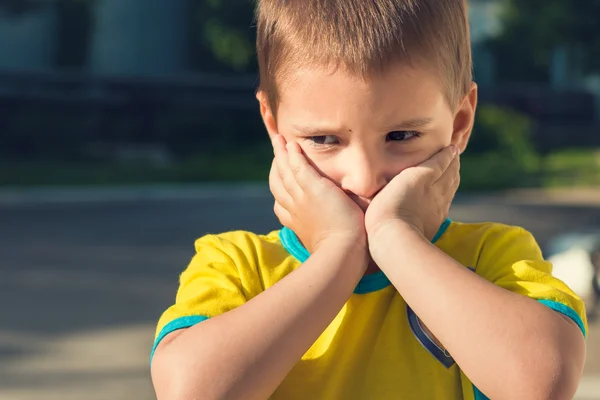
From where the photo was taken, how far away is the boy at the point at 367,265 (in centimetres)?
166

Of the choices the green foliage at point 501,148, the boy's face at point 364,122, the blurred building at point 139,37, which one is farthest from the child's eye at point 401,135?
the blurred building at point 139,37

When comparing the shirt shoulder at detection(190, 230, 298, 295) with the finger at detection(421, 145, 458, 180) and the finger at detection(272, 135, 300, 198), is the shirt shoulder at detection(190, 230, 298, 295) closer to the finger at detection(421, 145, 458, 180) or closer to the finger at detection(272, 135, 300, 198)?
the finger at detection(272, 135, 300, 198)

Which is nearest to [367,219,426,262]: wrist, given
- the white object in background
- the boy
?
the boy

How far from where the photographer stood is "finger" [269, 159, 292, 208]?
76.1 inches

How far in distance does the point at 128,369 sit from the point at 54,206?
27.3 ft

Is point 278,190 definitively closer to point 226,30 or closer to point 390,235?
point 390,235

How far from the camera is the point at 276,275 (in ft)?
6.24

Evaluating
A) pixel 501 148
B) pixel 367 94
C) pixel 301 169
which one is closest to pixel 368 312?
pixel 301 169

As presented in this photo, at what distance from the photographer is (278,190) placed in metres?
1.97

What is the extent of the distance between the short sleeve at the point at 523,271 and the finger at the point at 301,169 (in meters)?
0.34

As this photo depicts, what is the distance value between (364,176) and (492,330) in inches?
13.8

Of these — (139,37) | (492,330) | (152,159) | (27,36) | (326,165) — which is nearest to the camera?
Result: (492,330)

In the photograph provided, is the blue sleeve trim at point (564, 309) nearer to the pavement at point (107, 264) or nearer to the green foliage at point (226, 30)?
the pavement at point (107, 264)

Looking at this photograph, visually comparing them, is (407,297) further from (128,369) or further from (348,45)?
(128,369)
